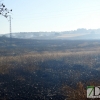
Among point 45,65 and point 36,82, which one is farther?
point 45,65

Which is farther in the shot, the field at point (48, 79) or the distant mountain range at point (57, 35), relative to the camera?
the distant mountain range at point (57, 35)

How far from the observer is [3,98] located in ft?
32.6

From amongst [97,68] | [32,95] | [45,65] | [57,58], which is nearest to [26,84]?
[32,95]

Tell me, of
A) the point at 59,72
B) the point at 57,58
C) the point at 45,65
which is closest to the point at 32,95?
the point at 59,72

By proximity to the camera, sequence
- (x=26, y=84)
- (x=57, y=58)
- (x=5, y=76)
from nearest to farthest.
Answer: (x=26, y=84) < (x=5, y=76) < (x=57, y=58)

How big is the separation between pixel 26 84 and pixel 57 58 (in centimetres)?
855

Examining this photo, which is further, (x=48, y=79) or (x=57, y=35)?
(x=57, y=35)

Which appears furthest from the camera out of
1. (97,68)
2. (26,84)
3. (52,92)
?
(97,68)

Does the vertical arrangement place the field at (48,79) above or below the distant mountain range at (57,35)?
below

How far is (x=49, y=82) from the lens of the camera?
13109mm

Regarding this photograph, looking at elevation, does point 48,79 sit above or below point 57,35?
below

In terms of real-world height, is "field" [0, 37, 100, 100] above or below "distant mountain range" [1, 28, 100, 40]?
below

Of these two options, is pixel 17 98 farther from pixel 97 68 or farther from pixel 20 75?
pixel 97 68

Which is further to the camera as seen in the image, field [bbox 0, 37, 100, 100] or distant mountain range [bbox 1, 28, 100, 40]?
distant mountain range [bbox 1, 28, 100, 40]
